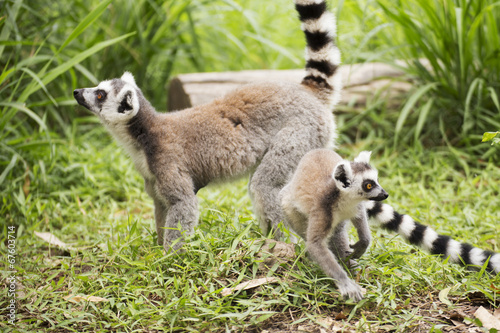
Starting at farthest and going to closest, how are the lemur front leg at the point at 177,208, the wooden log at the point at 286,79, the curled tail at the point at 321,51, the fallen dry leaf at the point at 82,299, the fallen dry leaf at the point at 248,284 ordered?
the wooden log at the point at 286,79, the curled tail at the point at 321,51, the lemur front leg at the point at 177,208, the fallen dry leaf at the point at 82,299, the fallen dry leaf at the point at 248,284

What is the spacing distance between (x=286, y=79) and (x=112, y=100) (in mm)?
2871

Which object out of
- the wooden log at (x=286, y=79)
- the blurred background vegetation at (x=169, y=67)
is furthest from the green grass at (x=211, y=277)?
the wooden log at (x=286, y=79)

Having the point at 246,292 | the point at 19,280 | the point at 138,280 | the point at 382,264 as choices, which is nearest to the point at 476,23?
the point at 382,264

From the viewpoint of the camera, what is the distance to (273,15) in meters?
8.92

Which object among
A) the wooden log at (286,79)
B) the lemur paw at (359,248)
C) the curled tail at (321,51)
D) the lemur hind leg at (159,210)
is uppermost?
the curled tail at (321,51)

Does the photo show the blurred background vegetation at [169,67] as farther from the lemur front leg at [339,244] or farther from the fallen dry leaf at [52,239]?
the lemur front leg at [339,244]

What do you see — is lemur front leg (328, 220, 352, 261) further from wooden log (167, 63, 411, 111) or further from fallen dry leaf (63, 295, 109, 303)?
wooden log (167, 63, 411, 111)

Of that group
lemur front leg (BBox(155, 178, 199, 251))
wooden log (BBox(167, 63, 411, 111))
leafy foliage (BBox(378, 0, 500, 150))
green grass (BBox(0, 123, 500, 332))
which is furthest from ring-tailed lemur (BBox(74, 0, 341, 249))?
wooden log (BBox(167, 63, 411, 111))

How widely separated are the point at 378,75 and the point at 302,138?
3.11 metres

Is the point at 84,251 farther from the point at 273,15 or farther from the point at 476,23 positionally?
the point at 273,15

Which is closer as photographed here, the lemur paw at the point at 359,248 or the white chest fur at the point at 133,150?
the lemur paw at the point at 359,248

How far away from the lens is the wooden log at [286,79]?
589 centimetres

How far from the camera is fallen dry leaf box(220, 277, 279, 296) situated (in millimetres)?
2863

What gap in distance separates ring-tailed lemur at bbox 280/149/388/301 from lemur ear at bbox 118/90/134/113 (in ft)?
4.44
